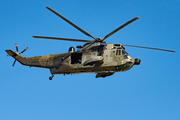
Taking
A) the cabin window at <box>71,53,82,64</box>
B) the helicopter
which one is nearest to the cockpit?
the helicopter

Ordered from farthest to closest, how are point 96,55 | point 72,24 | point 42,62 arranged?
1. point 42,62
2. point 96,55
3. point 72,24

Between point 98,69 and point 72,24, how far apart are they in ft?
19.7

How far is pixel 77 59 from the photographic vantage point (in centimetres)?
3203

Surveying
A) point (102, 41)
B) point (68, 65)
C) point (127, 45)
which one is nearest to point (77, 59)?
point (68, 65)

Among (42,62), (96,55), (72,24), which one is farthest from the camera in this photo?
(42,62)

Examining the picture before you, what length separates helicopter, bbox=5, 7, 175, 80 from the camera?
30.1 meters

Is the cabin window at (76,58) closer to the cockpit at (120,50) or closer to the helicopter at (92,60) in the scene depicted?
the helicopter at (92,60)

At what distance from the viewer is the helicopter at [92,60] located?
30.1m

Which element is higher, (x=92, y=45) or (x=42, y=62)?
(x=92, y=45)

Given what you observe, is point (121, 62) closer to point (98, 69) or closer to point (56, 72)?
point (98, 69)

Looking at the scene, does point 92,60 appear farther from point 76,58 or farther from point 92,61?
point 76,58

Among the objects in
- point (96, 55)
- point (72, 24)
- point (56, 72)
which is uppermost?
point (72, 24)

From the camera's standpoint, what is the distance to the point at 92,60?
30.4 metres

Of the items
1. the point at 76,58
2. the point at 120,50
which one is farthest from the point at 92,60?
the point at 120,50
